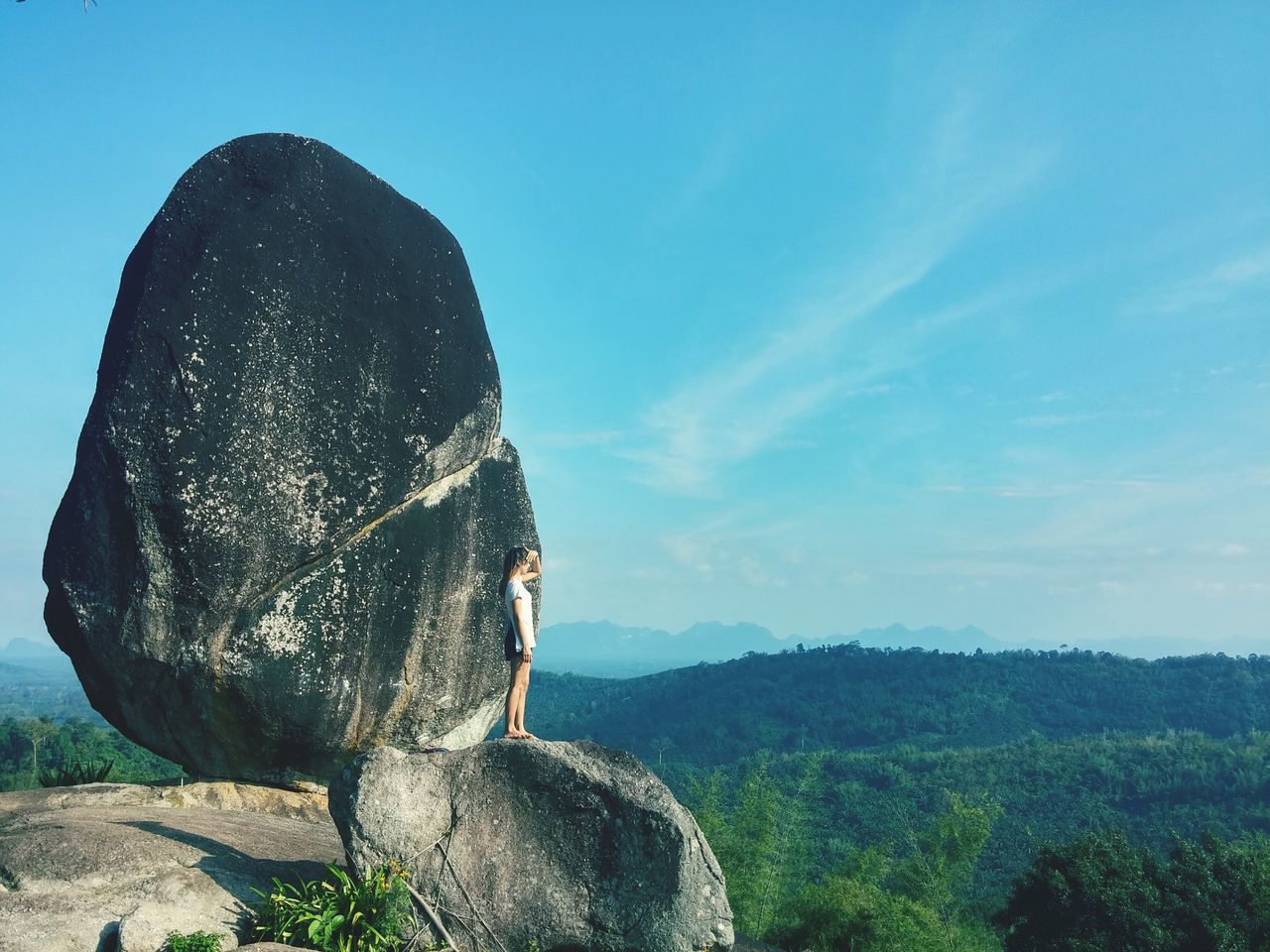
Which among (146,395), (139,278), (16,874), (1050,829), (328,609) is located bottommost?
(1050,829)

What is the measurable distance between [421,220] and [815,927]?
595 inches

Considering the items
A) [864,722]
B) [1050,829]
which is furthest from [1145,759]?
[864,722]

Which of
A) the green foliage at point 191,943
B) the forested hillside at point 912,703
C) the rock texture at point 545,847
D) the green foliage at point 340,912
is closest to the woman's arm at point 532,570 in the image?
the rock texture at point 545,847

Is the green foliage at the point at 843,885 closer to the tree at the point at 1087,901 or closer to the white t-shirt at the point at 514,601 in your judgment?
the tree at the point at 1087,901

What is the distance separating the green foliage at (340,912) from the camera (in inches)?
316

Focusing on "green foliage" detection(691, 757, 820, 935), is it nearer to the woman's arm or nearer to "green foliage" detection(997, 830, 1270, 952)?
"green foliage" detection(997, 830, 1270, 952)

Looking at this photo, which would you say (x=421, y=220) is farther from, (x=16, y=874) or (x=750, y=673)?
(x=750, y=673)

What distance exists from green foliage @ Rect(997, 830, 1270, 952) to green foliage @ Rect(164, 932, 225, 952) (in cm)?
1592

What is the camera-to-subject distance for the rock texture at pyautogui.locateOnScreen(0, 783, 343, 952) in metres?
7.41

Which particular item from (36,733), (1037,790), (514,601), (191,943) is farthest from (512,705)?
(36,733)

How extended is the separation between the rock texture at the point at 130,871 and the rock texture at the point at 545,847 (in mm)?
1161

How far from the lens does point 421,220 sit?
13070 mm

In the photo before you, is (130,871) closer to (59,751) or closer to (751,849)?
(751,849)

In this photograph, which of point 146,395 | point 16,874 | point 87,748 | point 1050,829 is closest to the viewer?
point 16,874
